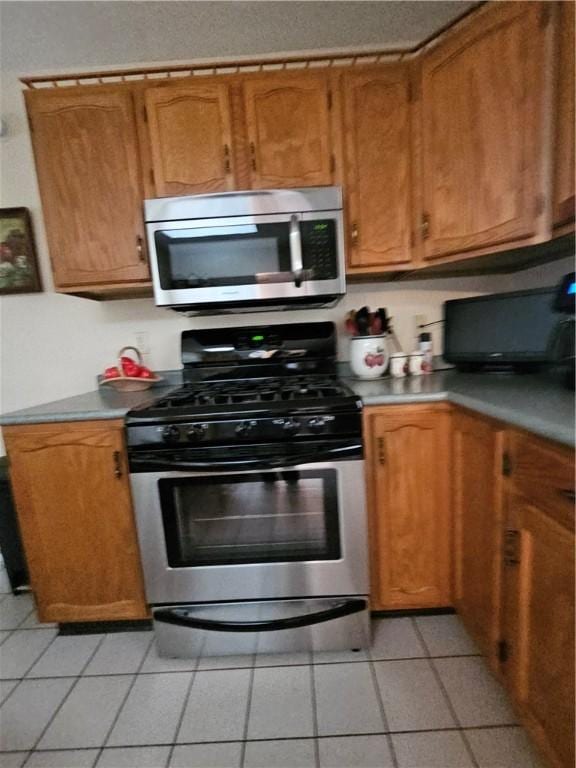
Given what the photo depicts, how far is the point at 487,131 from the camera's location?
1327 mm

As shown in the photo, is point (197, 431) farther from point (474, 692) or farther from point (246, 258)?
point (474, 692)

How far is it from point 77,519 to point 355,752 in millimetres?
1205

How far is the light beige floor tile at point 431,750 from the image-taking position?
1083 millimetres

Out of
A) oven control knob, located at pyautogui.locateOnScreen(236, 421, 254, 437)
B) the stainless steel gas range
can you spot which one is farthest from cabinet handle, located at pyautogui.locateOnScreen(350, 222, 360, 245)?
oven control knob, located at pyautogui.locateOnScreen(236, 421, 254, 437)

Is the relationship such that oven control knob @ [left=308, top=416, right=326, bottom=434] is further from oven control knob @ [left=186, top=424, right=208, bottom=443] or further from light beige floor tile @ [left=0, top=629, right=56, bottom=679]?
light beige floor tile @ [left=0, top=629, right=56, bottom=679]

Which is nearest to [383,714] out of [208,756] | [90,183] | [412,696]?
[412,696]

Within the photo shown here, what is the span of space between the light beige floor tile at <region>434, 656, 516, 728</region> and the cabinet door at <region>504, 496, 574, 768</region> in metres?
0.20

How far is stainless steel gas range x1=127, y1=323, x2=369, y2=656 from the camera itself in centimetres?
139

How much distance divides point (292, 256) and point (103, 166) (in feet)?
2.89

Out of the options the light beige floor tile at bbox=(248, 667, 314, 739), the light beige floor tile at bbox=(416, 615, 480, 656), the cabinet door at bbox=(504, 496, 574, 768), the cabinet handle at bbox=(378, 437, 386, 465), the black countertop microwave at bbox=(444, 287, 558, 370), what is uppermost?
the black countertop microwave at bbox=(444, 287, 558, 370)

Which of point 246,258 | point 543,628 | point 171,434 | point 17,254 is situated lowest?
point 543,628

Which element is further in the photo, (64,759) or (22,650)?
(22,650)

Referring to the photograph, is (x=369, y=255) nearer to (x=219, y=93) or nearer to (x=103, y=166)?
(x=219, y=93)

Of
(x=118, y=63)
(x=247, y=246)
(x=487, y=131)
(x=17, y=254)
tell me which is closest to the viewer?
(x=487, y=131)
